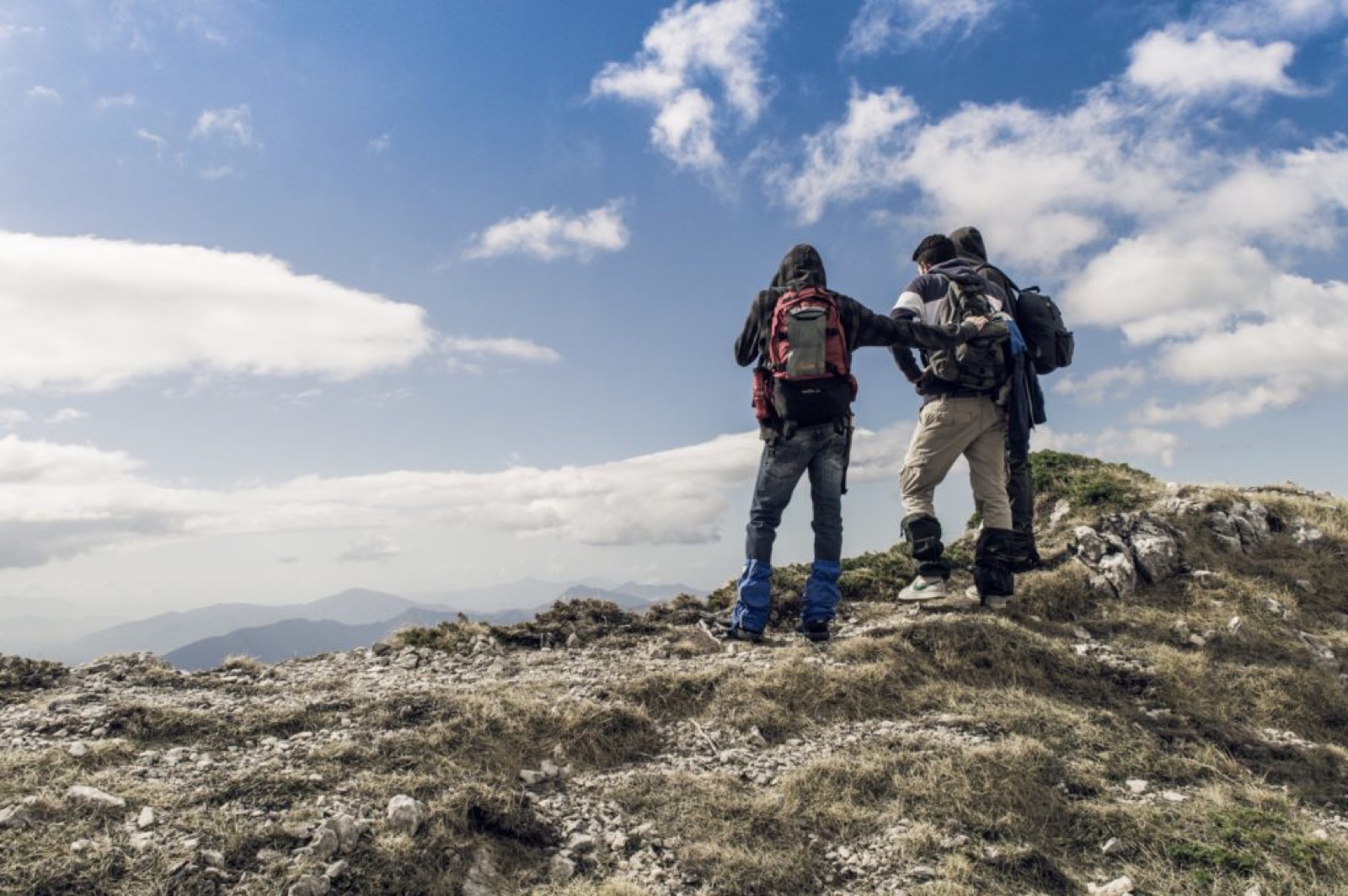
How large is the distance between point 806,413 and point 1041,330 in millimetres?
3585

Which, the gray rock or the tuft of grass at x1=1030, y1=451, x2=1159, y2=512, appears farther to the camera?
the tuft of grass at x1=1030, y1=451, x2=1159, y2=512

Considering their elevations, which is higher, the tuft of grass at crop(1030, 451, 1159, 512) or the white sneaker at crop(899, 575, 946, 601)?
the tuft of grass at crop(1030, 451, 1159, 512)

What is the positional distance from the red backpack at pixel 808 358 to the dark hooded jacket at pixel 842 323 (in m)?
0.13

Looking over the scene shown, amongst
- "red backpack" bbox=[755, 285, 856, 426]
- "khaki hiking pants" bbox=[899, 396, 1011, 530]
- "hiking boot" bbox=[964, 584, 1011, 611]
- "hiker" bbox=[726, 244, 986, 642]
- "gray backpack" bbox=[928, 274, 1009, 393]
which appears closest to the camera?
"red backpack" bbox=[755, 285, 856, 426]

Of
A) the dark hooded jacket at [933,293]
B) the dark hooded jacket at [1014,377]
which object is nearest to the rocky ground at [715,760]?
the dark hooded jacket at [1014,377]

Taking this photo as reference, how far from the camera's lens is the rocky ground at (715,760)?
16.2 feet

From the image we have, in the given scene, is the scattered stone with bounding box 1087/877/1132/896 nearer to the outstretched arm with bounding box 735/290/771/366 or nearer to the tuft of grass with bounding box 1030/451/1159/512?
the outstretched arm with bounding box 735/290/771/366

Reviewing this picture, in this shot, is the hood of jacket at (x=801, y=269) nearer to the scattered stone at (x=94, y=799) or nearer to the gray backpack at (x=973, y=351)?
the gray backpack at (x=973, y=351)

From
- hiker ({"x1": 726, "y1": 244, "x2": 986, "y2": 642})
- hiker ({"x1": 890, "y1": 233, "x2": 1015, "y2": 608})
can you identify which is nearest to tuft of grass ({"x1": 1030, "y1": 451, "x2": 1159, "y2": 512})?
hiker ({"x1": 890, "y1": 233, "x2": 1015, "y2": 608})

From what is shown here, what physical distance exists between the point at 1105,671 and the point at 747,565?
12.9 feet

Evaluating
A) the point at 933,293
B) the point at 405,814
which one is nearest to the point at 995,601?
the point at 933,293

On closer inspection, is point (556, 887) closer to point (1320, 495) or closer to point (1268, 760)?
point (1268, 760)

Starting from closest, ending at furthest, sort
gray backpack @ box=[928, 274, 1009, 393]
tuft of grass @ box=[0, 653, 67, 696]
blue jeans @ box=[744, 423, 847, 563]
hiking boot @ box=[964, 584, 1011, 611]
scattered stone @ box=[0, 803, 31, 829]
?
scattered stone @ box=[0, 803, 31, 829] → tuft of grass @ box=[0, 653, 67, 696] → blue jeans @ box=[744, 423, 847, 563] → gray backpack @ box=[928, 274, 1009, 393] → hiking boot @ box=[964, 584, 1011, 611]

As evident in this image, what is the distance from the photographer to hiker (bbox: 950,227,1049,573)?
9594 mm
